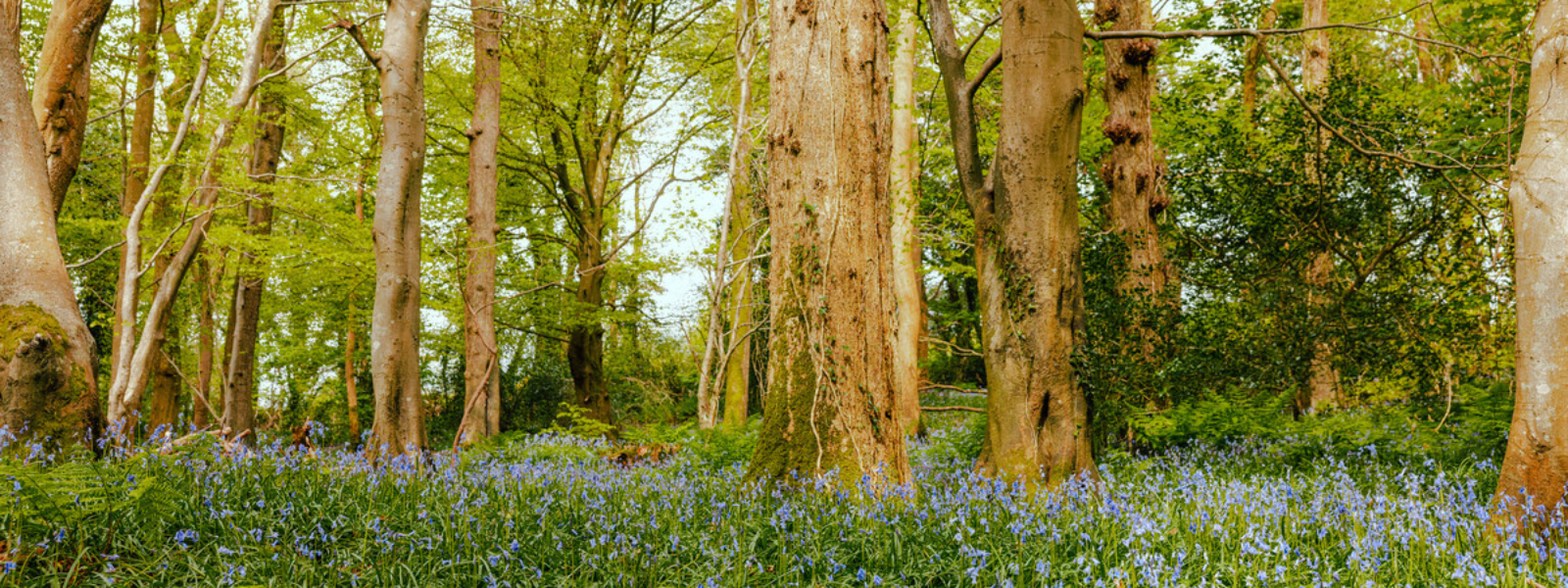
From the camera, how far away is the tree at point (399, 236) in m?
5.75

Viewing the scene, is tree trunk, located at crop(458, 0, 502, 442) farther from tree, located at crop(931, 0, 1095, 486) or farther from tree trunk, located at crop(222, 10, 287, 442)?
tree, located at crop(931, 0, 1095, 486)

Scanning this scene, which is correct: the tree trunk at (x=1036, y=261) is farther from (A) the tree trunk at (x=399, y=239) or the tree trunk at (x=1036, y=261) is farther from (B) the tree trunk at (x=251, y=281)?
(B) the tree trunk at (x=251, y=281)

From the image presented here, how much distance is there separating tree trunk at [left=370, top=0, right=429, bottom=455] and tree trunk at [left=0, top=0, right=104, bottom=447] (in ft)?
5.42

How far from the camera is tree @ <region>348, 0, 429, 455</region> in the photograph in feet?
18.9

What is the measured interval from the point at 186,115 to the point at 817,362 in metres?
5.49

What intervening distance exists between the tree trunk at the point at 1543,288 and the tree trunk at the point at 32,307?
713 centimetres

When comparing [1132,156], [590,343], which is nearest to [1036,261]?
[1132,156]

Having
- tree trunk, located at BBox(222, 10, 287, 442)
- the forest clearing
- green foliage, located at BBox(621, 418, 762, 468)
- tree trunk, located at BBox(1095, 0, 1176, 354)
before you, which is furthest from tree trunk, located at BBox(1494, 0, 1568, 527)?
tree trunk, located at BBox(222, 10, 287, 442)

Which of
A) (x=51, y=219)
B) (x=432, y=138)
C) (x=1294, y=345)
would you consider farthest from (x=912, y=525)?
(x=432, y=138)

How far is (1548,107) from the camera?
406 cm

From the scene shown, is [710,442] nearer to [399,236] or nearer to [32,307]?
[399,236]

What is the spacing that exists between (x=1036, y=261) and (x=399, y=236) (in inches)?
180

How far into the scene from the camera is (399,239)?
19.5 ft

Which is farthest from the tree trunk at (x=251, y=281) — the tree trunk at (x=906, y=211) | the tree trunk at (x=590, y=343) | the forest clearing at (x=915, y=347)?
the tree trunk at (x=906, y=211)
